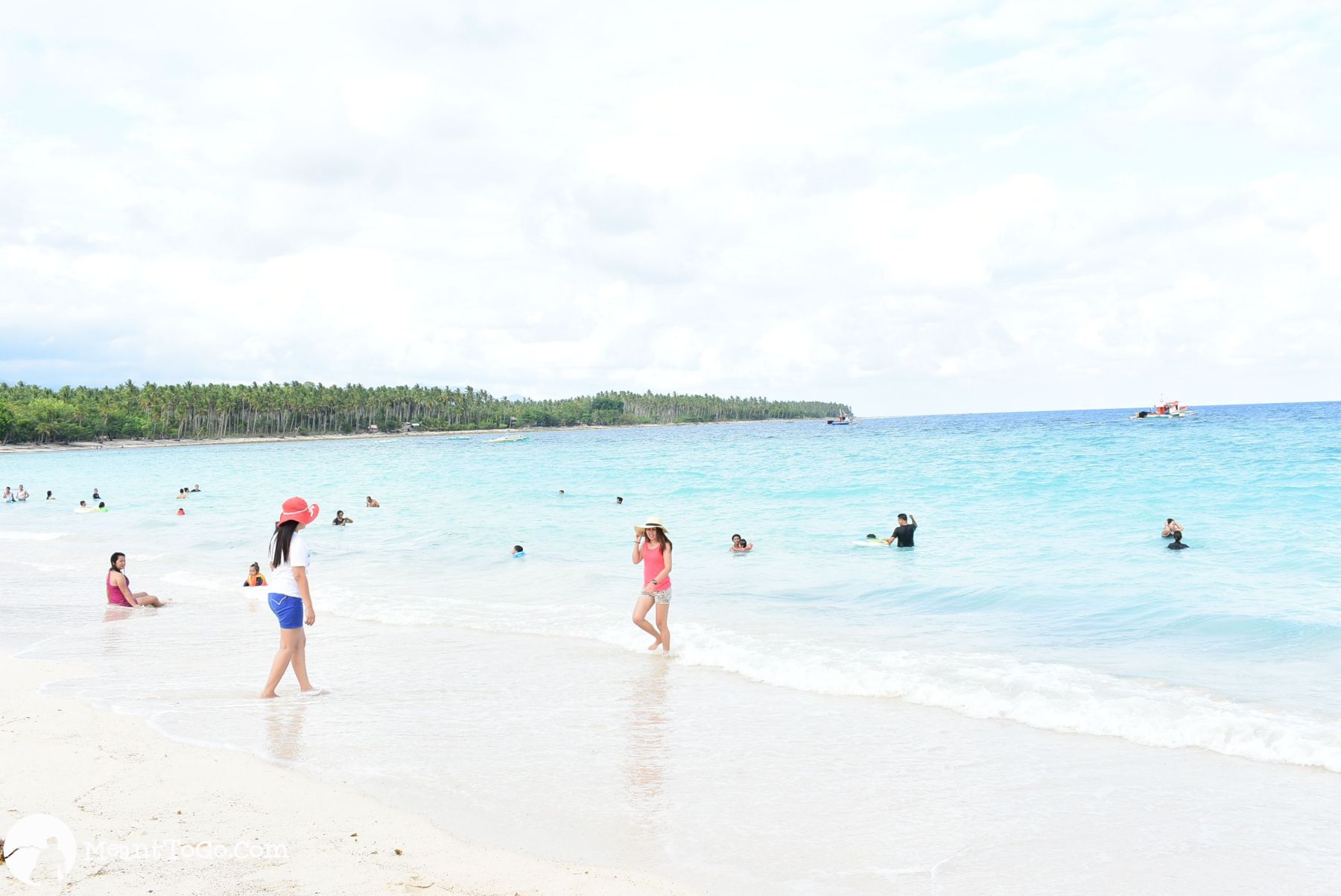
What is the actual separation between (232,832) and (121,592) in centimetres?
1142

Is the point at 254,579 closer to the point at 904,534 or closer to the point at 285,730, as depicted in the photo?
the point at 285,730

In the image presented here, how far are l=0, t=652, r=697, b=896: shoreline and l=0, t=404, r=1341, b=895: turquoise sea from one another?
→ 33 cm

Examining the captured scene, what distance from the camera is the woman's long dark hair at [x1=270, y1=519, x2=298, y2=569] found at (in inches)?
332

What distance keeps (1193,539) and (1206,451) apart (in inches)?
1124

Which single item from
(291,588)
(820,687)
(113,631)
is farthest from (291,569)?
(113,631)

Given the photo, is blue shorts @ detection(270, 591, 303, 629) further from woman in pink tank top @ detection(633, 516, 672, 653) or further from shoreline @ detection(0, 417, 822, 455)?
shoreline @ detection(0, 417, 822, 455)

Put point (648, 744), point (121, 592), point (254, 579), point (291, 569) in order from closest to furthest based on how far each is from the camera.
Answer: point (648, 744) → point (291, 569) → point (121, 592) → point (254, 579)

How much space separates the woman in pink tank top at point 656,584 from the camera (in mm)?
11125

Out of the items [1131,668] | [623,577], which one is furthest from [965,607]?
[623,577]

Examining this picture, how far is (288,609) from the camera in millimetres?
8711

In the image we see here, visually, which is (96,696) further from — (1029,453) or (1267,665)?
(1029,453)

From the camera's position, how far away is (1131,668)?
9672mm

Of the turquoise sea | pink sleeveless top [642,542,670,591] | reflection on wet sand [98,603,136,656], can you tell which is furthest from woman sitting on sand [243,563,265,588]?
pink sleeveless top [642,542,670,591]
